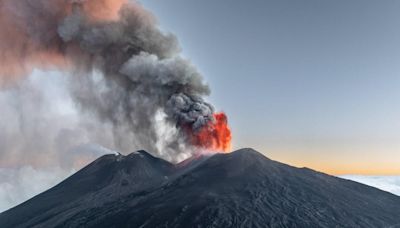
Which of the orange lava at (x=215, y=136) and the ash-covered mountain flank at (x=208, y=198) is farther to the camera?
the orange lava at (x=215, y=136)

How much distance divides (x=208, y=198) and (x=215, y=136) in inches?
902

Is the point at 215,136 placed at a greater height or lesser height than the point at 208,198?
greater

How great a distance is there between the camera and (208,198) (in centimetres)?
6594

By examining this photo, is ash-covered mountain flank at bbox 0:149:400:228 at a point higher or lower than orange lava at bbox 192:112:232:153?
lower

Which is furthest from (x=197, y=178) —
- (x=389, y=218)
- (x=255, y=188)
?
(x=389, y=218)

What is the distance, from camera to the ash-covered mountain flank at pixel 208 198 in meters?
61.9

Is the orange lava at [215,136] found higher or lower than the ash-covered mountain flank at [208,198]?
higher

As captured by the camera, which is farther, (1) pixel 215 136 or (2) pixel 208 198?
(1) pixel 215 136

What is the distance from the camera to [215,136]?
86938mm

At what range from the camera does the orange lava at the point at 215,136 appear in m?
82.5

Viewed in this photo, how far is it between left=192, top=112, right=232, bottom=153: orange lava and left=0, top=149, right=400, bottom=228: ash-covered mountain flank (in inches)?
130

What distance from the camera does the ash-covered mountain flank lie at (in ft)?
203

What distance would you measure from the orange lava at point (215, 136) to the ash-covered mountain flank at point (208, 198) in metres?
3.30

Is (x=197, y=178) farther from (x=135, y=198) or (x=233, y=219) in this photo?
(x=233, y=219)
